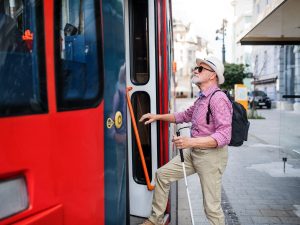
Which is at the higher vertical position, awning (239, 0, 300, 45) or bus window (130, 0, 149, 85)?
awning (239, 0, 300, 45)

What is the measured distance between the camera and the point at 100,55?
278cm

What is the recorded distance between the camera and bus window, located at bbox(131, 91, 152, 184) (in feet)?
13.5

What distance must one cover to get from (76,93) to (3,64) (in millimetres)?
606

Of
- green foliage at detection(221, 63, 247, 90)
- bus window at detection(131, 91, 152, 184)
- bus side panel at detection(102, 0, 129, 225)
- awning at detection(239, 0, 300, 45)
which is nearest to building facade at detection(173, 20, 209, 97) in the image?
green foliage at detection(221, 63, 247, 90)

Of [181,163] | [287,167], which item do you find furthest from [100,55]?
[287,167]

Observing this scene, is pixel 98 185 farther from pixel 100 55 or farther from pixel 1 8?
pixel 1 8

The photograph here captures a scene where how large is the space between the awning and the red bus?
4077 mm

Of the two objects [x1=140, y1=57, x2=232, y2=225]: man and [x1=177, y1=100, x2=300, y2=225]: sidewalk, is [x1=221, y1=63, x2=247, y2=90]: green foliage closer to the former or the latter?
[x1=177, y1=100, x2=300, y2=225]: sidewalk

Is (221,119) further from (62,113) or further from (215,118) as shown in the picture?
(62,113)

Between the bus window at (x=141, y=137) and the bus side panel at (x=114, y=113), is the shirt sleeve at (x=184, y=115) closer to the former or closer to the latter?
the bus window at (x=141, y=137)

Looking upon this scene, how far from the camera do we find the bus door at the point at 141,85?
12.9ft

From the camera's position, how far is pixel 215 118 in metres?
3.43

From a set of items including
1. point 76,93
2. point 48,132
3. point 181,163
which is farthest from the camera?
point 181,163

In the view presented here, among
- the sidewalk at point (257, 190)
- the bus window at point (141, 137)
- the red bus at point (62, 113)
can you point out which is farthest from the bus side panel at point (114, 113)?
the sidewalk at point (257, 190)
